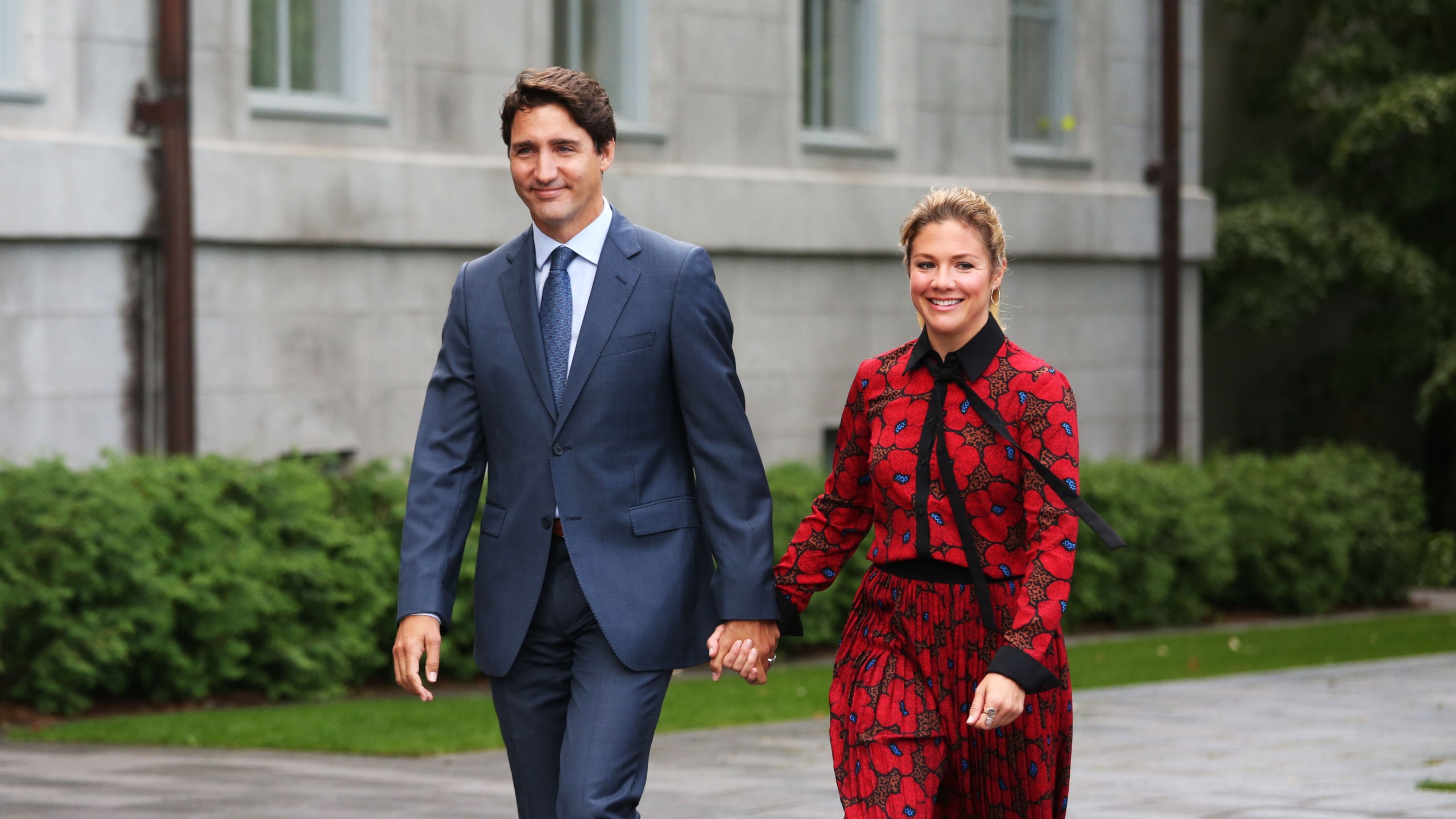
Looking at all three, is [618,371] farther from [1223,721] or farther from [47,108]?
Answer: [47,108]

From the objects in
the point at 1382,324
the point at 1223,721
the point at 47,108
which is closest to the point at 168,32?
the point at 47,108

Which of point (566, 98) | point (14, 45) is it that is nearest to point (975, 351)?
point (566, 98)

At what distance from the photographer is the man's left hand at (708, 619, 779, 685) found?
472 centimetres

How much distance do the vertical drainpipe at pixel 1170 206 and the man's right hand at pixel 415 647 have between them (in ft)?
51.4

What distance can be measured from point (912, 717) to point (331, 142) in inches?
396

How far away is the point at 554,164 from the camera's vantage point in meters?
4.73

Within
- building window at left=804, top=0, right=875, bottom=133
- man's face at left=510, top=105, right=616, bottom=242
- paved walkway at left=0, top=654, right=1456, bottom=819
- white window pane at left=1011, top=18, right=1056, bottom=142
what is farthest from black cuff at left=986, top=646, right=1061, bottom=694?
white window pane at left=1011, top=18, right=1056, bottom=142

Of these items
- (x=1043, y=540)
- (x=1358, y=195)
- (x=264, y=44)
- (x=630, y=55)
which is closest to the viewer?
(x=1043, y=540)

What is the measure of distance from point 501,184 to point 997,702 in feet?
35.7

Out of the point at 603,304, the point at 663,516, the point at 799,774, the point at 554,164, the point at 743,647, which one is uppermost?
the point at 554,164

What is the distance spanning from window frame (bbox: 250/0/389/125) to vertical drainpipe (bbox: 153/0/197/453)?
799 millimetres

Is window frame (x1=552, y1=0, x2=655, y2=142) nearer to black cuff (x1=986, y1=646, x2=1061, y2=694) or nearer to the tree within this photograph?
the tree

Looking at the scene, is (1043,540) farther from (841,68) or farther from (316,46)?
(841,68)

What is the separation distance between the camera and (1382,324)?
71.9 feet
